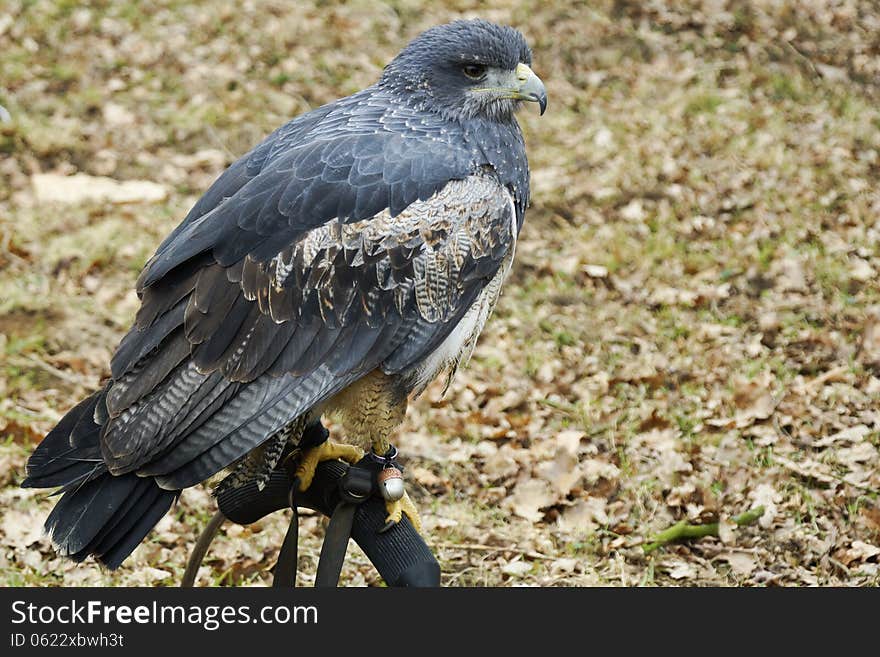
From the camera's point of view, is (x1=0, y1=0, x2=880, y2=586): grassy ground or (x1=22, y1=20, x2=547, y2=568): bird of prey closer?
(x1=22, y1=20, x2=547, y2=568): bird of prey

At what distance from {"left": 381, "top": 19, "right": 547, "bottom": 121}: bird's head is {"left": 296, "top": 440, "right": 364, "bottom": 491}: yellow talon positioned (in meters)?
1.39

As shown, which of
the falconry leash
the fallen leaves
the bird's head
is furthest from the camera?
the fallen leaves

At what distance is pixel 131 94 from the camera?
9.72 metres

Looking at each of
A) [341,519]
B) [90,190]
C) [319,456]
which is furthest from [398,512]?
[90,190]

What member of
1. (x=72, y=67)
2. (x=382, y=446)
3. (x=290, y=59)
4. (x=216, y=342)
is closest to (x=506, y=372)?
(x=382, y=446)

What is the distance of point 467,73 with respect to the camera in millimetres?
4293

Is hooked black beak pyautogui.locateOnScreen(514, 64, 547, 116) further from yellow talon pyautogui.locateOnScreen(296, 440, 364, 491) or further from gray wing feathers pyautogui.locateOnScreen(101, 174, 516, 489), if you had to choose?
yellow talon pyautogui.locateOnScreen(296, 440, 364, 491)

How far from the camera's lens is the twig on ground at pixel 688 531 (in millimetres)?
5125

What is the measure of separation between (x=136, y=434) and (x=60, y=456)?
27 cm

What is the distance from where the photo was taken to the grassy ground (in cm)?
525

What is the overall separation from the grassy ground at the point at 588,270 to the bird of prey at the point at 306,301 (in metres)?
1.52

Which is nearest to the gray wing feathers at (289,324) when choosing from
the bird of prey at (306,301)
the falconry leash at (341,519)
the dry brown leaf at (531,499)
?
the bird of prey at (306,301)

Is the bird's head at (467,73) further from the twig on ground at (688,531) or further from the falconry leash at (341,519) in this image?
the twig on ground at (688,531)

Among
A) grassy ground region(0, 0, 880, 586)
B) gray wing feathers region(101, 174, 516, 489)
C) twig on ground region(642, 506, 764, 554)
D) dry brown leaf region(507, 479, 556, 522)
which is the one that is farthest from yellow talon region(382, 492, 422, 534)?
twig on ground region(642, 506, 764, 554)
